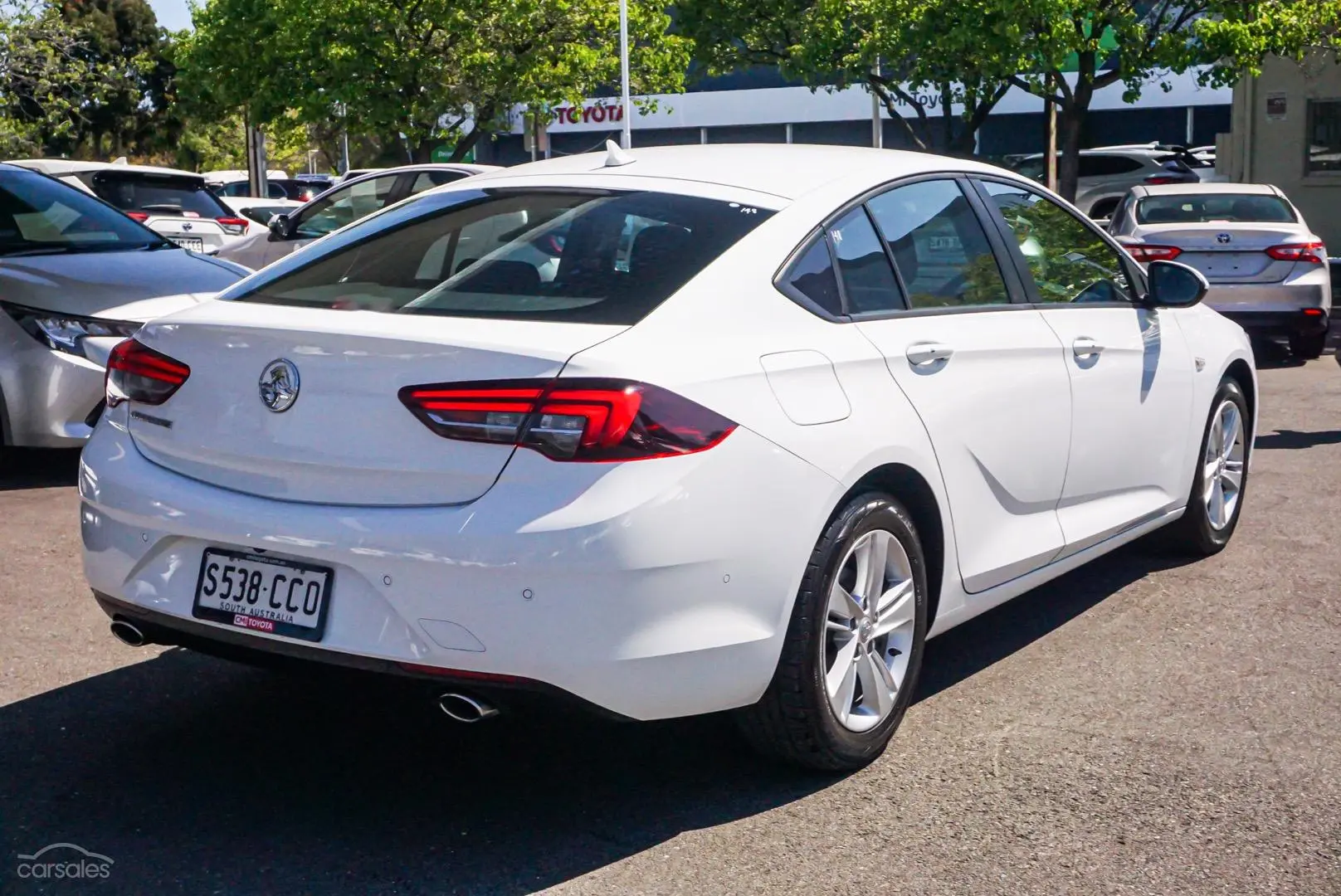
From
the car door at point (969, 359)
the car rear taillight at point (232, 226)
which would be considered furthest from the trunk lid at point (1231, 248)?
the car door at point (969, 359)

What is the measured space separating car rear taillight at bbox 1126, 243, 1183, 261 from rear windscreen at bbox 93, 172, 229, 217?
8505 millimetres

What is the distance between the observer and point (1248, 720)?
4.47 meters

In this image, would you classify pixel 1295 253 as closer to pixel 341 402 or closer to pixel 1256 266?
pixel 1256 266

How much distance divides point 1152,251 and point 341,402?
10681 mm

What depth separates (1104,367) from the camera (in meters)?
5.21

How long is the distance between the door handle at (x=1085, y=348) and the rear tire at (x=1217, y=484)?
112 cm

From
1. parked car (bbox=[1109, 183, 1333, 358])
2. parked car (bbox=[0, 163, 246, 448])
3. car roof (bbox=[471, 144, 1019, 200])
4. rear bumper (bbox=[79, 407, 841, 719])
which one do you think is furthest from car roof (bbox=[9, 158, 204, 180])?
rear bumper (bbox=[79, 407, 841, 719])

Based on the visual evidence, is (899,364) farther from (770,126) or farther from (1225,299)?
(770,126)

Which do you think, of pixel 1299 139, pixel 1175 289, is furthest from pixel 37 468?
pixel 1299 139

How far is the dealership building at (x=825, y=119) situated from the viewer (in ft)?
165

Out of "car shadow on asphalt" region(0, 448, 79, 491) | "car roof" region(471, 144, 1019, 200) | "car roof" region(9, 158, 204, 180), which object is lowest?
"car shadow on asphalt" region(0, 448, 79, 491)

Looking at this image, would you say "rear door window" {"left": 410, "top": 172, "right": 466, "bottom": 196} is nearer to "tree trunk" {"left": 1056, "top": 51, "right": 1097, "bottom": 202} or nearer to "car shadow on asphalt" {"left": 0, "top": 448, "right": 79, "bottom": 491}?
"car shadow on asphalt" {"left": 0, "top": 448, "right": 79, "bottom": 491}

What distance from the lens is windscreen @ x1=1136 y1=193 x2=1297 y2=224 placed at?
1388 centimetres

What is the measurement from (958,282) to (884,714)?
1.33 metres
